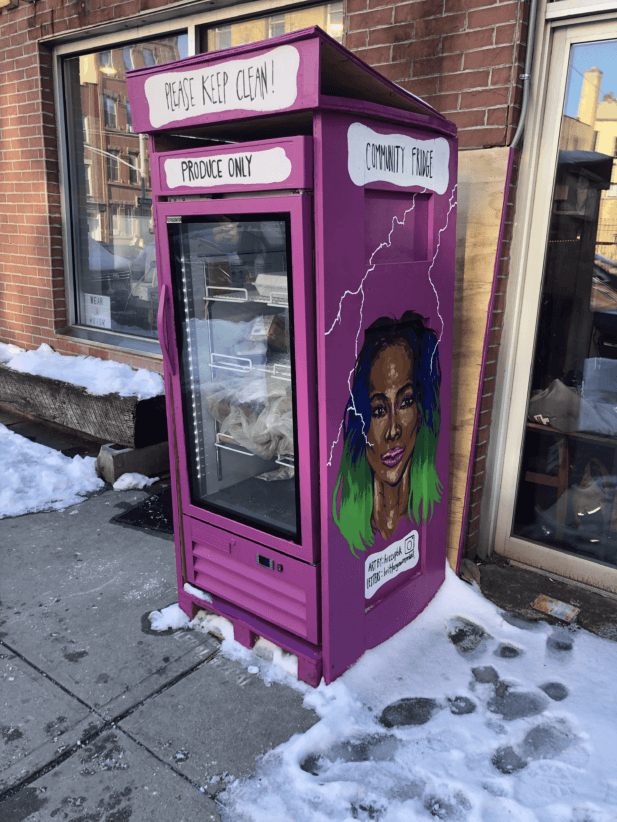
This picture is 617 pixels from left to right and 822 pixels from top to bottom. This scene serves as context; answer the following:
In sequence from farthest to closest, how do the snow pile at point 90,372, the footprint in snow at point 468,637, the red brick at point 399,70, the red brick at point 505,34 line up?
the snow pile at point 90,372
the red brick at point 399,70
the red brick at point 505,34
the footprint in snow at point 468,637

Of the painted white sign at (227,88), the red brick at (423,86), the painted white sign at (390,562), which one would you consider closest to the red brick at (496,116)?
the red brick at (423,86)

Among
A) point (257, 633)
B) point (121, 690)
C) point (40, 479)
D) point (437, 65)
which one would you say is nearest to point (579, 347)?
A: point (437, 65)

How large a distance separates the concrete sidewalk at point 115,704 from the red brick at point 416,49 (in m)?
2.97

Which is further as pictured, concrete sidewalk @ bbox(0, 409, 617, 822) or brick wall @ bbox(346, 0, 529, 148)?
brick wall @ bbox(346, 0, 529, 148)

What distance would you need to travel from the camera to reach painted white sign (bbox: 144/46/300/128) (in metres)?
2.01

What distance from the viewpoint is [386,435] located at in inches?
102

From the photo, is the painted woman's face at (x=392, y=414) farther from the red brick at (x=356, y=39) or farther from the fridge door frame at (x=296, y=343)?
the red brick at (x=356, y=39)

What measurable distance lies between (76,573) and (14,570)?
0.35m

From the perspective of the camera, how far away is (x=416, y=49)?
3.18 meters

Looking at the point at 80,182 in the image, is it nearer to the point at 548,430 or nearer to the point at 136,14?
the point at 136,14

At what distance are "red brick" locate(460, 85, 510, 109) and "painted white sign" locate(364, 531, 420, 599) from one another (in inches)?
80.9

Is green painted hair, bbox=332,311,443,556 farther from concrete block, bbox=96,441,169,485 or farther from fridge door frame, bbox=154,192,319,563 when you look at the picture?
concrete block, bbox=96,441,169,485

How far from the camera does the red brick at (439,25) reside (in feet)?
9.89

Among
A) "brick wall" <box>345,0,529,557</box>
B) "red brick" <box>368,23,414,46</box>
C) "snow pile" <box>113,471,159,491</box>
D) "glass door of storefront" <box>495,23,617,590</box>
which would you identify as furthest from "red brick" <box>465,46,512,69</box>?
"snow pile" <box>113,471,159,491</box>
